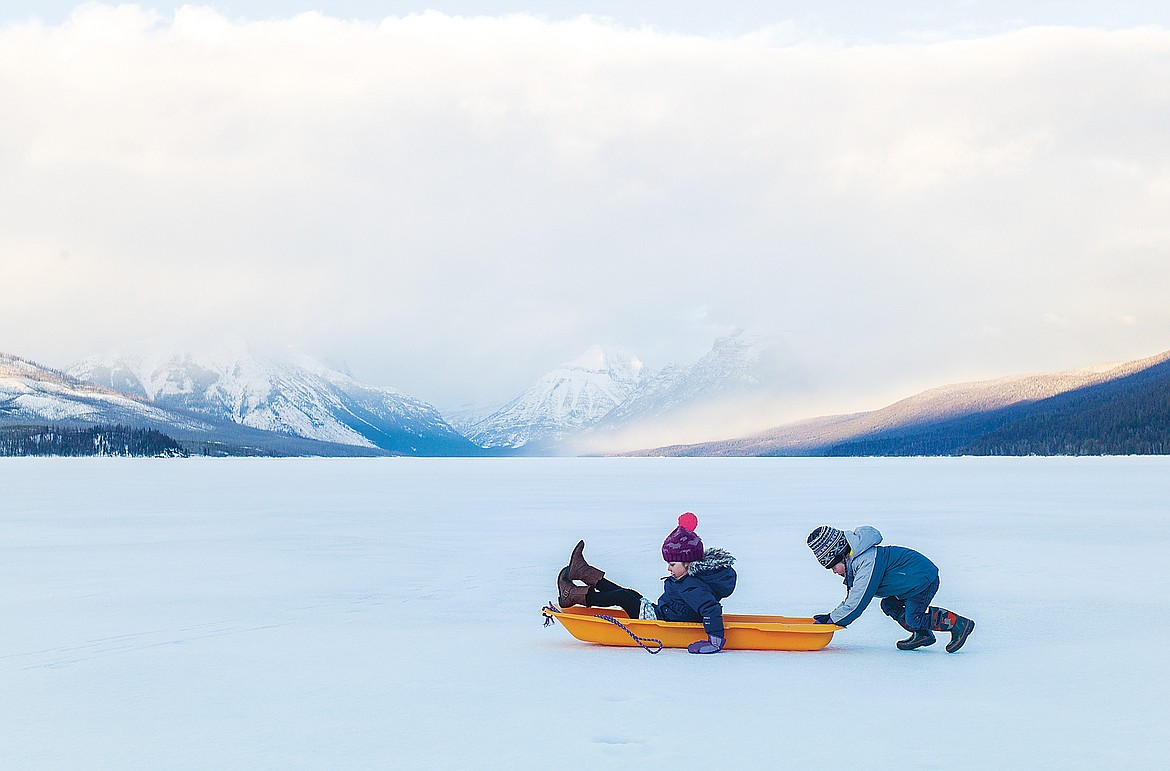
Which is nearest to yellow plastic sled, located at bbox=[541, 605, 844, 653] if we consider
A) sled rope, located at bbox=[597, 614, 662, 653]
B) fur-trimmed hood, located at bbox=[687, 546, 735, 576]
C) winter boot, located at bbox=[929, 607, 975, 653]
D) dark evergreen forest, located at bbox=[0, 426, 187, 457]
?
sled rope, located at bbox=[597, 614, 662, 653]

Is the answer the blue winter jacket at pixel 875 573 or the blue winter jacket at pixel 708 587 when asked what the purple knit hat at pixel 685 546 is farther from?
the blue winter jacket at pixel 875 573

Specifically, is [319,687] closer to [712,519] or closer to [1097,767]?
[1097,767]

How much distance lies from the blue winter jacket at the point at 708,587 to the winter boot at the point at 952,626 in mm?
2080

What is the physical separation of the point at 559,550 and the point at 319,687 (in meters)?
12.6

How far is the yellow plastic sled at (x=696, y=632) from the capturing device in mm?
10179

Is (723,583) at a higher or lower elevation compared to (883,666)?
higher

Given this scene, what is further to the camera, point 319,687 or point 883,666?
point 883,666

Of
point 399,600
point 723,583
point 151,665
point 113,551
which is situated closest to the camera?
point 151,665

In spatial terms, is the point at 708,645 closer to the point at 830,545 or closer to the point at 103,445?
the point at 830,545

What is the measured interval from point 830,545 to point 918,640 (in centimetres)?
129

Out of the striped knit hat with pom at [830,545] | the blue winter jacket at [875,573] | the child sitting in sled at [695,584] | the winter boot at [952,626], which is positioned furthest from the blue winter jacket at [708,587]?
the winter boot at [952,626]

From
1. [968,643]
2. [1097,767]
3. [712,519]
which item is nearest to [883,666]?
[968,643]

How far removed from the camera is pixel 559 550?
69.1 ft

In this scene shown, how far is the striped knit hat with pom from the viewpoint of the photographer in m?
10.2
